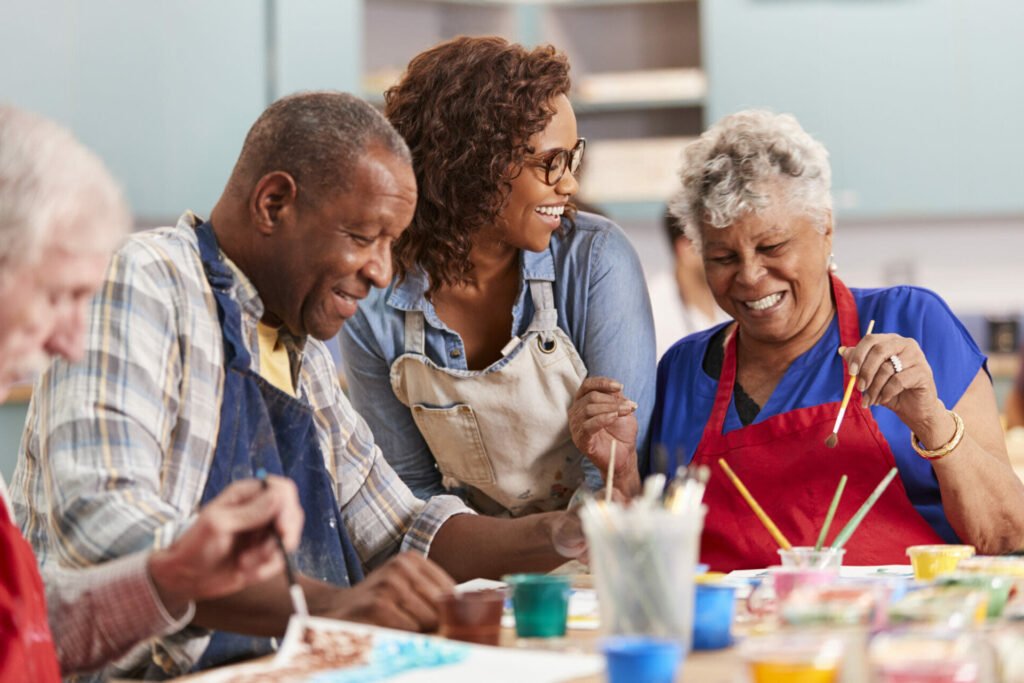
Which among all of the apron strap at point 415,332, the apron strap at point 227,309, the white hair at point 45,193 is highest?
the white hair at point 45,193

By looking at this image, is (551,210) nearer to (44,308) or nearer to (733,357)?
(733,357)

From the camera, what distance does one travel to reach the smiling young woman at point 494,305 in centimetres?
225

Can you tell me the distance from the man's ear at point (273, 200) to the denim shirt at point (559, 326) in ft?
2.00

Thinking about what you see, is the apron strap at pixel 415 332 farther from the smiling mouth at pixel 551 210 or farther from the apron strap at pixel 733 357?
the apron strap at pixel 733 357


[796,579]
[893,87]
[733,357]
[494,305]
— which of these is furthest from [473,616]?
[893,87]

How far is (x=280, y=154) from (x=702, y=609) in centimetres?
80

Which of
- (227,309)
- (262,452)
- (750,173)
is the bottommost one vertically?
(262,452)

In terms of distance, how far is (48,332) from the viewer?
126cm

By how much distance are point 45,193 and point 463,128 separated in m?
Result: 1.12

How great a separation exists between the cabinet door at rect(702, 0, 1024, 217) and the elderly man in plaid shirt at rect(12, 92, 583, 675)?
387 cm

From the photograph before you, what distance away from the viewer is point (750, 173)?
2.30 metres

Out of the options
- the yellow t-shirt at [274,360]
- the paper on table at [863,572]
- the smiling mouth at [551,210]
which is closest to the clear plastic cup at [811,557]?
the paper on table at [863,572]

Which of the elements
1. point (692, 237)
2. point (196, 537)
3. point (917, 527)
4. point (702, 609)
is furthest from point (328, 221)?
point (917, 527)

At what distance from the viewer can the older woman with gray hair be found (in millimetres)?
2121
